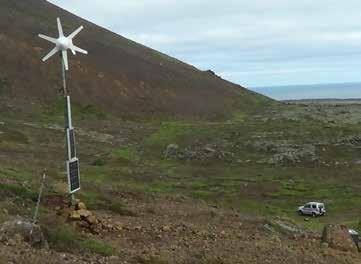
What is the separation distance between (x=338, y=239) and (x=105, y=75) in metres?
89.7

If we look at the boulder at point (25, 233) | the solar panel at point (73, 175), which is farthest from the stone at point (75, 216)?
the boulder at point (25, 233)

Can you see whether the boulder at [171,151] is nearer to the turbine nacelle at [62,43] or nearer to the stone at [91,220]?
the turbine nacelle at [62,43]

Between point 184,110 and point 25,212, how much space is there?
8836 cm

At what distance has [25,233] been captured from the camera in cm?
1952

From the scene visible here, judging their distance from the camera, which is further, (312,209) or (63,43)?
(312,209)

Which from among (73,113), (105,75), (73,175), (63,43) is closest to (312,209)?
(73,175)

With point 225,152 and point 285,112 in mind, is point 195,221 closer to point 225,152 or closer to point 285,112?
point 225,152

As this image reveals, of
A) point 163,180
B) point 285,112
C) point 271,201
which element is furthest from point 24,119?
point 285,112

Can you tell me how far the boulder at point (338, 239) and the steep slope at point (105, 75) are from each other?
75763 millimetres

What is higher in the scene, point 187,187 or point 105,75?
point 105,75

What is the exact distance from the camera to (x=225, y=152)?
74188mm

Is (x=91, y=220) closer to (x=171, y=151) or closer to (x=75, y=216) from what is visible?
(x=75, y=216)

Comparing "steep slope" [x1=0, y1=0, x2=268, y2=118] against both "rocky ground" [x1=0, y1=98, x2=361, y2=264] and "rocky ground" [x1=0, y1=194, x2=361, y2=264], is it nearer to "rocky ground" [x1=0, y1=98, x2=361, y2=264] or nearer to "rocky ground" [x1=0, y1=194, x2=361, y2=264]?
"rocky ground" [x1=0, y1=98, x2=361, y2=264]

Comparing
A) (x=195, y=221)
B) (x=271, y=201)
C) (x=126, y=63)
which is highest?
(x=126, y=63)
